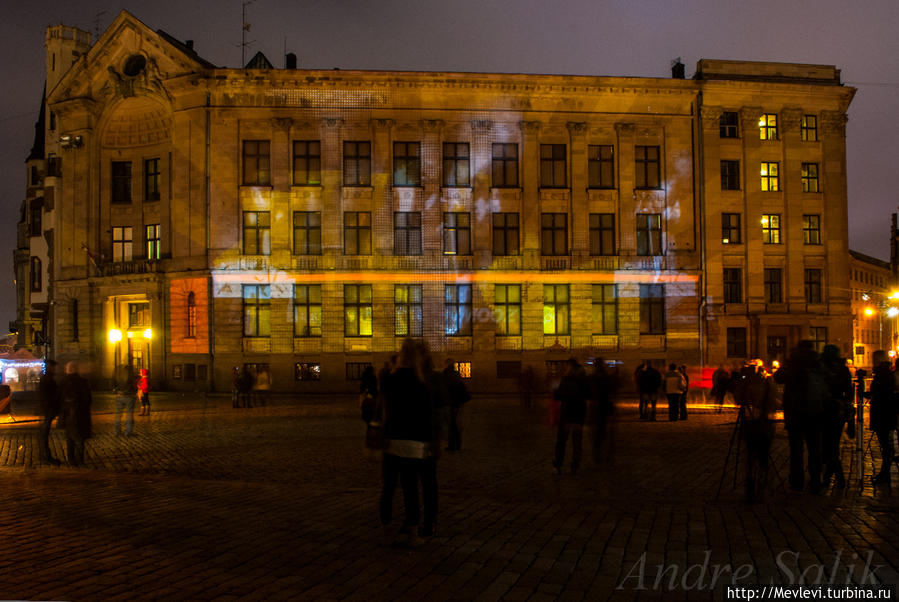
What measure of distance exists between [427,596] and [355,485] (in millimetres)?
5692

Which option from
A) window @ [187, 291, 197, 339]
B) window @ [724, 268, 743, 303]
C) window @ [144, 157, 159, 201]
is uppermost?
window @ [144, 157, 159, 201]

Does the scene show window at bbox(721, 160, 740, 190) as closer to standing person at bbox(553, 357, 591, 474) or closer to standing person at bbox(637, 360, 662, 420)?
standing person at bbox(637, 360, 662, 420)

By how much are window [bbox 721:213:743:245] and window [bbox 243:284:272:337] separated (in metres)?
26.9

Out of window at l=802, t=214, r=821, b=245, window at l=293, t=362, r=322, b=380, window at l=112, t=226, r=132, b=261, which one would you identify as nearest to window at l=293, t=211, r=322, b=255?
window at l=293, t=362, r=322, b=380

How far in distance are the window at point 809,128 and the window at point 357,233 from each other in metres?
27.1

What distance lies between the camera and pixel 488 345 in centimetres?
4100

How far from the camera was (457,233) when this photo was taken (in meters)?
41.7

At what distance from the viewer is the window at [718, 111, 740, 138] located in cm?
4431

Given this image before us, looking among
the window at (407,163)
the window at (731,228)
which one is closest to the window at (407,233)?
the window at (407,163)

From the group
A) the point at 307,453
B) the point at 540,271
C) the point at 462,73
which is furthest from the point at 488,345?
the point at 307,453

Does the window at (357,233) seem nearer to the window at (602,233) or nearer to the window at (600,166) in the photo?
the window at (602,233)

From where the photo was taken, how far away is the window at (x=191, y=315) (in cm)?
4091

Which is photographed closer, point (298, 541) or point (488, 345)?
point (298, 541)

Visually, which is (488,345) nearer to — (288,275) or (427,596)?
(288,275)
